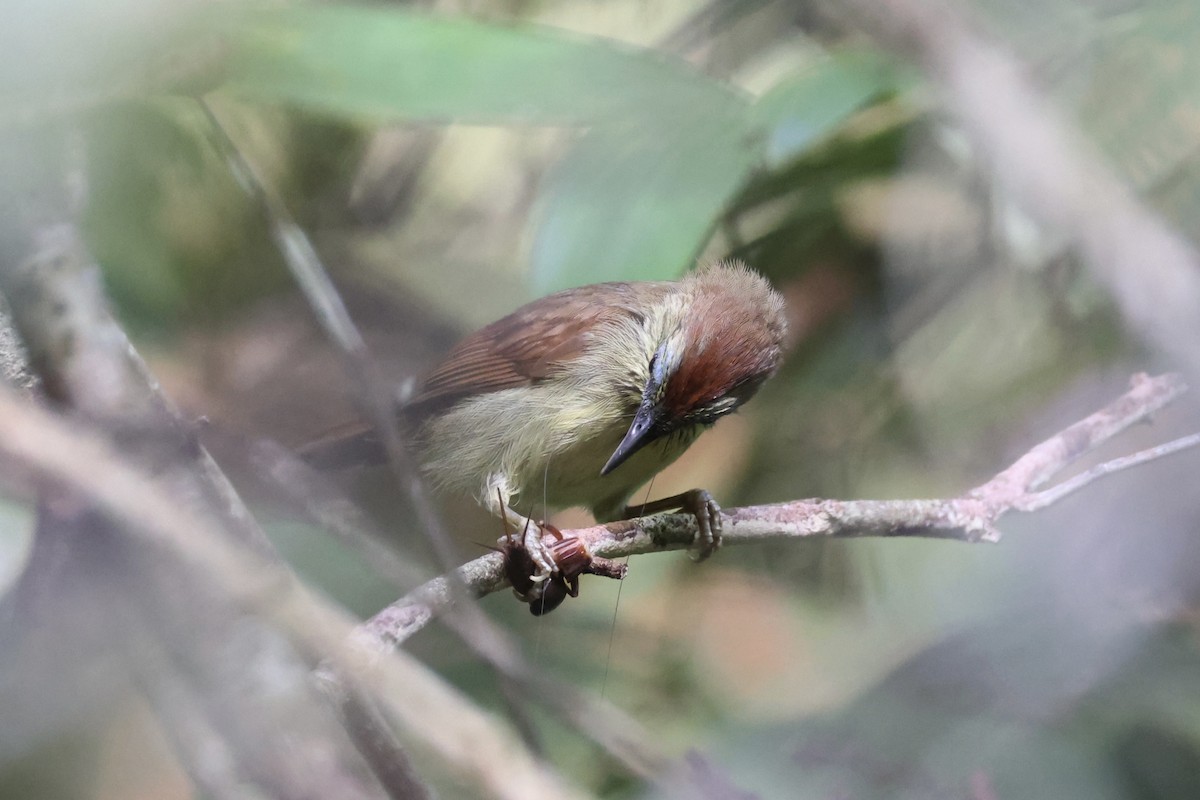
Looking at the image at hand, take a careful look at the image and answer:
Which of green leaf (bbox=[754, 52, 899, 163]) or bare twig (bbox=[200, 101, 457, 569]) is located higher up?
green leaf (bbox=[754, 52, 899, 163])

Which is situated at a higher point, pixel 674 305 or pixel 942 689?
pixel 674 305

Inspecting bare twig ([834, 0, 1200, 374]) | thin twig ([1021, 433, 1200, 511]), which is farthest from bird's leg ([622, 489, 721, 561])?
bare twig ([834, 0, 1200, 374])

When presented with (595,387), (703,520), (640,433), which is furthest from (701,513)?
(595,387)

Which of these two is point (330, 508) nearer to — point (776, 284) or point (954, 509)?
point (954, 509)

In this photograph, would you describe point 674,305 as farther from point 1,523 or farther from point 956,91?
point 1,523

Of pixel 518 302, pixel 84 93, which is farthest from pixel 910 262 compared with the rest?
pixel 84 93

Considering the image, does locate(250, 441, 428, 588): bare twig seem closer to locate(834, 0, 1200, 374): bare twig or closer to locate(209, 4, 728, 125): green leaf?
locate(209, 4, 728, 125): green leaf

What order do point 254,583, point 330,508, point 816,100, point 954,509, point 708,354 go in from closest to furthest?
point 254,583
point 330,508
point 954,509
point 708,354
point 816,100

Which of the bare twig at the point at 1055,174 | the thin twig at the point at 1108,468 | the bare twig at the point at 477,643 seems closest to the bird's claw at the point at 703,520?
the bare twig at the point at 477,643
